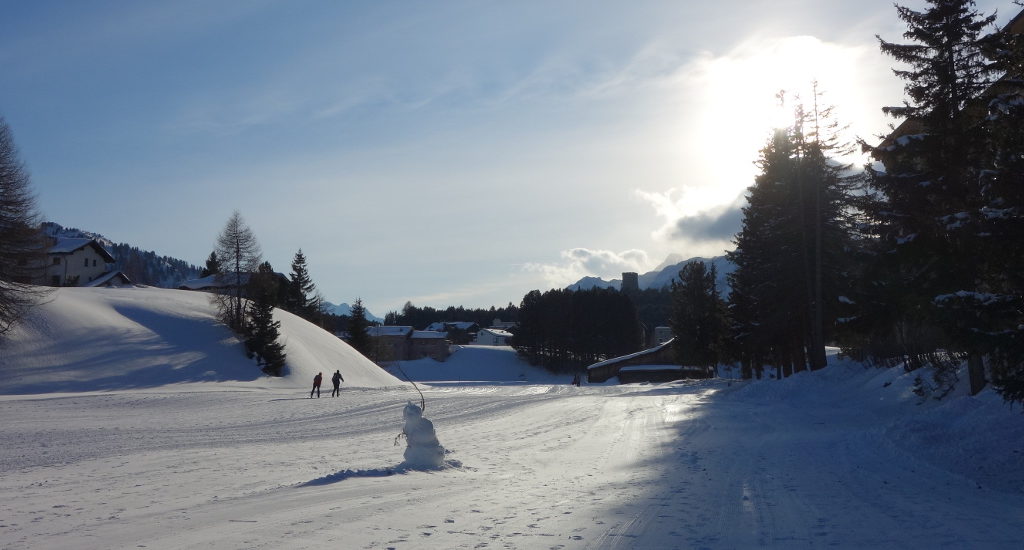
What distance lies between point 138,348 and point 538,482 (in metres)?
45.1

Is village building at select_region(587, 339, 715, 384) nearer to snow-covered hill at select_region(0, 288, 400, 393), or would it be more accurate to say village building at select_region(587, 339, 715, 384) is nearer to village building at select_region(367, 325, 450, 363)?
snow-covered hill at select_region(0, 288, 400, 393)

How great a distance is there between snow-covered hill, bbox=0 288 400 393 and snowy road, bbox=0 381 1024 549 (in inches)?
939

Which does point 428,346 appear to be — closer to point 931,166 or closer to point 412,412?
point 931,166

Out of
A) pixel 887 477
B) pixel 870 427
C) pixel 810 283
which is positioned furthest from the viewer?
pixel 810 283

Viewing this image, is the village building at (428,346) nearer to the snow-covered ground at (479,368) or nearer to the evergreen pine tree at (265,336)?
the snow-covered ground at (479,368)

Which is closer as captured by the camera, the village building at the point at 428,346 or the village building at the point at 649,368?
the village building at the point at 649,368

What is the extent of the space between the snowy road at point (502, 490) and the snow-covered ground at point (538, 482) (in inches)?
1.9

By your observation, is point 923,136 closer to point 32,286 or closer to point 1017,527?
point 1017,527

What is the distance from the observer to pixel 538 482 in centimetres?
1180

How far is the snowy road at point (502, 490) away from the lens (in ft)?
25.3

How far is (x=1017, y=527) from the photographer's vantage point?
26.1 feet

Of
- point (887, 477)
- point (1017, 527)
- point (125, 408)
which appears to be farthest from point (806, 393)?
point (125, 408)

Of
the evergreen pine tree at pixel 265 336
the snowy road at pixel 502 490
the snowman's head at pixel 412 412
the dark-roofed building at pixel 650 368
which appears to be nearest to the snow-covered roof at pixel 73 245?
the evergreen pine tree at pixel 265 336

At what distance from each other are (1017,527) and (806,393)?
74.4 ft
